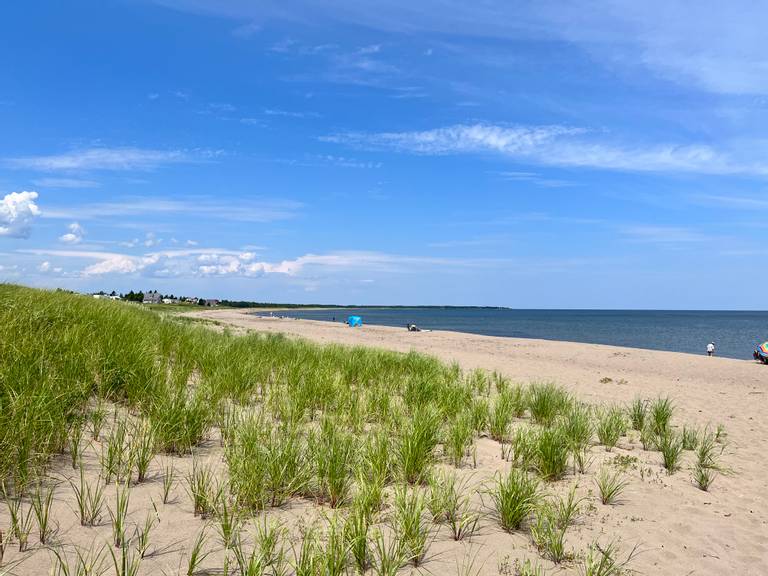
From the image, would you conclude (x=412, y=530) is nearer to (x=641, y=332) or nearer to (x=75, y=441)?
(x=75, y=441)

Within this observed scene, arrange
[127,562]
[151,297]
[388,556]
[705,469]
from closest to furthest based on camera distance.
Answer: [127,562], [388,556], [705,469], [151,297]

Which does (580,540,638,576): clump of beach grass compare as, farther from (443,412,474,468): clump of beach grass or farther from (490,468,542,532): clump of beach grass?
(443,412,474,468): clump of beach grass

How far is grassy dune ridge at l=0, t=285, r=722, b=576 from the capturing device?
3.50 metres

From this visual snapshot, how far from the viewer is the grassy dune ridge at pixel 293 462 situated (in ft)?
11.5

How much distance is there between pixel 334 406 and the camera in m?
7.19

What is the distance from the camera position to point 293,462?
4.48 m

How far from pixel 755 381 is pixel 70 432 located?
22476 millimetres

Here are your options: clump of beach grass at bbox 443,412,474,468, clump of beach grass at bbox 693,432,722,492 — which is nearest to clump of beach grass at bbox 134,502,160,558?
clump of beach grass at bbox 443,412,474,468

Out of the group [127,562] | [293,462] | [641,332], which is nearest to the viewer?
[127,562]

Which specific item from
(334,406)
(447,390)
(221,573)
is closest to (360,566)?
(221,573)

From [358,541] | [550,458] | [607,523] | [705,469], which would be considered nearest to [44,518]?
[358,541]

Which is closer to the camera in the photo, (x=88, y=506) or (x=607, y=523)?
(x=88, y=506)

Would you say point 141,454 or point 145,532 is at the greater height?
point 141,454

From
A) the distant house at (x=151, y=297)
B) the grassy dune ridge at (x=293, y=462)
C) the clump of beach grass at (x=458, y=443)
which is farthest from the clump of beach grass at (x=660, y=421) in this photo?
the distant house at (x=151, y=297)
